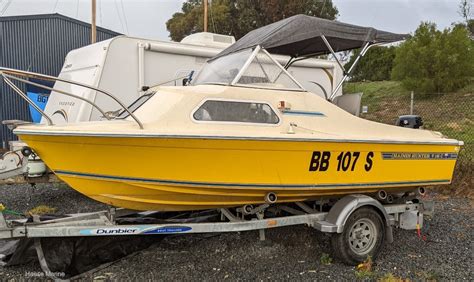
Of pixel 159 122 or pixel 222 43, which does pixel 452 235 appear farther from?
pixel 222 43

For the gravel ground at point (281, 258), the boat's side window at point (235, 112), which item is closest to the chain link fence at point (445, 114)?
the gravel ground at point (281, 258)

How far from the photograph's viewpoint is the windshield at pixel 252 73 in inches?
166

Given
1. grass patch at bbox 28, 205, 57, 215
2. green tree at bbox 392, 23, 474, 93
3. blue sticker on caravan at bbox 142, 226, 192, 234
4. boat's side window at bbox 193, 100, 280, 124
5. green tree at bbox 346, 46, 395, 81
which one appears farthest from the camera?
green tree at bbox 346, 46, 395, 81

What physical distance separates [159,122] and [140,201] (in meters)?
0.72

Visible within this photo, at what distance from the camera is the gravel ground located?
12.9 feet

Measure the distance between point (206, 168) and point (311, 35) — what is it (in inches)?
82.4

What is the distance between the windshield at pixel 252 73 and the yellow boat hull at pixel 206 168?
2.52 ft

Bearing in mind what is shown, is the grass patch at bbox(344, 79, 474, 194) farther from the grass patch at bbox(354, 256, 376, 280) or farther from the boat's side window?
the boat's side window

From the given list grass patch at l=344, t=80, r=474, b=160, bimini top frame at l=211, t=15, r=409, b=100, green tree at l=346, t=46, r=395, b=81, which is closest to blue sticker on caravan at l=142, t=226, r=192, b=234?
bimini top frame at l=211, t=15, r=409, b=100

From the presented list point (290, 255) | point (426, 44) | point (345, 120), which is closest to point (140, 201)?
point (290, 255)

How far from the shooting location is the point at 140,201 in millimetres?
3701

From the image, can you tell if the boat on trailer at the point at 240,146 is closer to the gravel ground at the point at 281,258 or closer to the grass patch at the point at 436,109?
the gravel ground at the point at 281,258

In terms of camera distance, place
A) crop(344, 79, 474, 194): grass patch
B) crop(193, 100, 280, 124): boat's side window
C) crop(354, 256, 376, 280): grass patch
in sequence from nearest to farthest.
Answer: crop(193, 100, 280, 124): boat's side window < crop(354, 256, 376, 280): grass patch < crop(344, 79, 474, 194): grass patch

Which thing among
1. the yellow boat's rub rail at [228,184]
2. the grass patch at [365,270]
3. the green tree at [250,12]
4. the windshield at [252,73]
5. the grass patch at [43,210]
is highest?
the green tree at [250,12]
